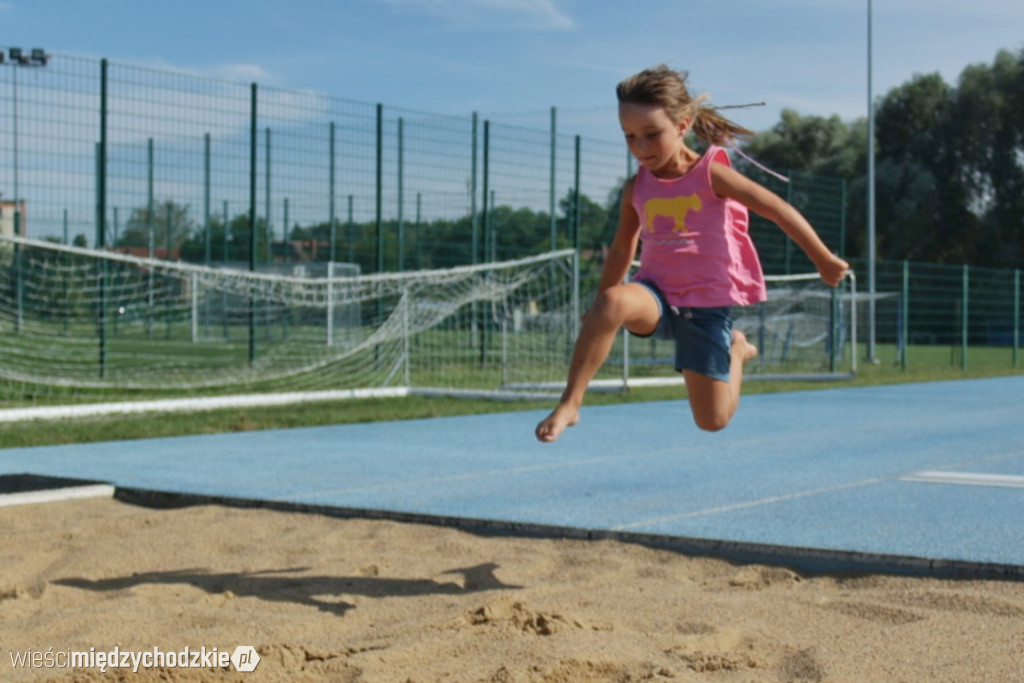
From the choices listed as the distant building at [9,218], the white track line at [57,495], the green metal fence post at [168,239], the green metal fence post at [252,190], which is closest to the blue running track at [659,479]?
the white track line at [57,495]

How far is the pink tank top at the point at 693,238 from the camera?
176 inches

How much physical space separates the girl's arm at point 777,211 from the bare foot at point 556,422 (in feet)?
3.14

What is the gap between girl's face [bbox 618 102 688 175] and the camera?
4.23 metres

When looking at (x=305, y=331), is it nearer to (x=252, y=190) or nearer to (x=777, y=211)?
(x=252, y=190)

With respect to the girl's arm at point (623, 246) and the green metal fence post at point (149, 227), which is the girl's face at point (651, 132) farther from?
the green metal fence post at point (149, 227)

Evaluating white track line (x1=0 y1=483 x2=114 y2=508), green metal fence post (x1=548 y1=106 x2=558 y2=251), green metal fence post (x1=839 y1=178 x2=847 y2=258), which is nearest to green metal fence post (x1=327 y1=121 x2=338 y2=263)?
green metal fence post (x1=548 y1=106 x2=558 y2=251)

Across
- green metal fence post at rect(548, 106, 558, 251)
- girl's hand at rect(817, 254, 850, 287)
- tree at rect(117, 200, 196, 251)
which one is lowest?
girl's hand at rect(817, 254, 850, 287)

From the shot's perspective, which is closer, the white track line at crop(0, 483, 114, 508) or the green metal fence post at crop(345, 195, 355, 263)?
the white track line at crop(0, 483, 114, 508)

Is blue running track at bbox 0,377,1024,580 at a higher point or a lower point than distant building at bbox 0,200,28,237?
lower

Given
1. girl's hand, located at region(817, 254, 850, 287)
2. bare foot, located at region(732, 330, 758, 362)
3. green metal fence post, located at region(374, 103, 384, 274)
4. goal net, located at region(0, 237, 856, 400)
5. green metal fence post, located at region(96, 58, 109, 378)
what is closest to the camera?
girl's hand, located at region(817, 254, 850, 287)

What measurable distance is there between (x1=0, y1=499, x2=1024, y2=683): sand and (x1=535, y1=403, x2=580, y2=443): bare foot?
600 millimetres

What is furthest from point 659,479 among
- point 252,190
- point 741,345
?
point 252,190

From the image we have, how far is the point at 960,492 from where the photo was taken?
6.76 m

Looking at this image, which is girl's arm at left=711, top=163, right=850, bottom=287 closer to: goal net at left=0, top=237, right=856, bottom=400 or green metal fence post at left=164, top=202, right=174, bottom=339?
goal net at left=0, top=237, right=856, bottom=400
